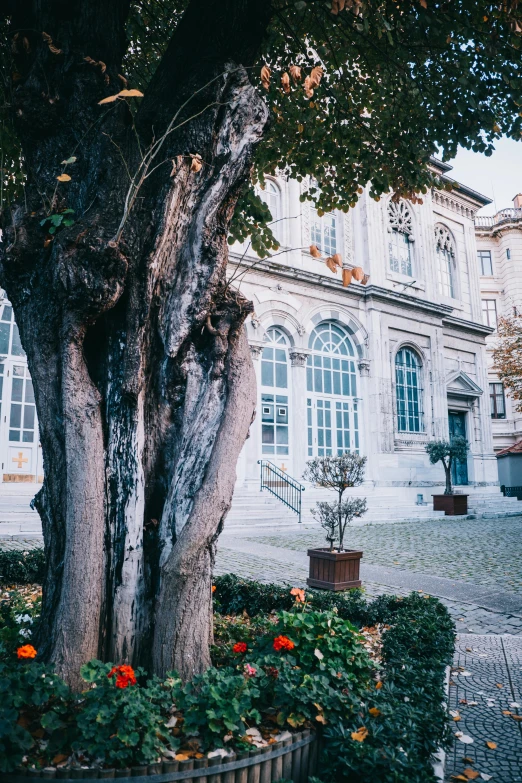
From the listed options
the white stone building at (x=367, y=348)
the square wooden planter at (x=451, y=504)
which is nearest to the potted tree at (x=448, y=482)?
the square wooden planter at (x=451, y=504)

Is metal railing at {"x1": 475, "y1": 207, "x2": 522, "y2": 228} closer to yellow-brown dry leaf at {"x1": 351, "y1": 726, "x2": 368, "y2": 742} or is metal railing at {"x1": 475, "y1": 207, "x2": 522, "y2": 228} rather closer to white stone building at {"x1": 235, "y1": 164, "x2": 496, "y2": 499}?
white stone building at {"x1": 235, "y1": 164, "x2": 496, "y2": 499}

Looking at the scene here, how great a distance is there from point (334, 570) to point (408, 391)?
16.5 meters

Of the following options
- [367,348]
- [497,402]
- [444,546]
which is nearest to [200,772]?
[444,546]

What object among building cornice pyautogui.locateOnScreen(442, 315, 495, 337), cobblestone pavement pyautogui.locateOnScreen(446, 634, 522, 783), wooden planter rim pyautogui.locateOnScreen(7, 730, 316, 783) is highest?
building cornice pyautogui.locateOnScreen(442, 315, 495, 337)

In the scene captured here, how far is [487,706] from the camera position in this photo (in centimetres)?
364

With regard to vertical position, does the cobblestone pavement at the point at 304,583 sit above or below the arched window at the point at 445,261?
below

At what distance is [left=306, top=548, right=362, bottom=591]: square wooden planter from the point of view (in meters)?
6.64

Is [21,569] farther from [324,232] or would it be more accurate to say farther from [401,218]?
[401,218]

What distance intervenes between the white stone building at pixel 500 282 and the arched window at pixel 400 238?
13.2m

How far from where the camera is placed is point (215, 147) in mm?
3779

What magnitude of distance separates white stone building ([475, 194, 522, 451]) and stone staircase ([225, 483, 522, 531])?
1265 centimetres

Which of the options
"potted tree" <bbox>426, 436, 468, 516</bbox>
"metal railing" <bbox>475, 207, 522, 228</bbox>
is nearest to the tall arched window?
"potted tree" <bbox>426, 436, 468, 516</bbox>

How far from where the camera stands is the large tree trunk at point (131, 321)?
10.5 feet

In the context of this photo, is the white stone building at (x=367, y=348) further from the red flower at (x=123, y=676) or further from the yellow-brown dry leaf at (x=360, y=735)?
the yellow-brown dry leaf at (x=360, y=735)
